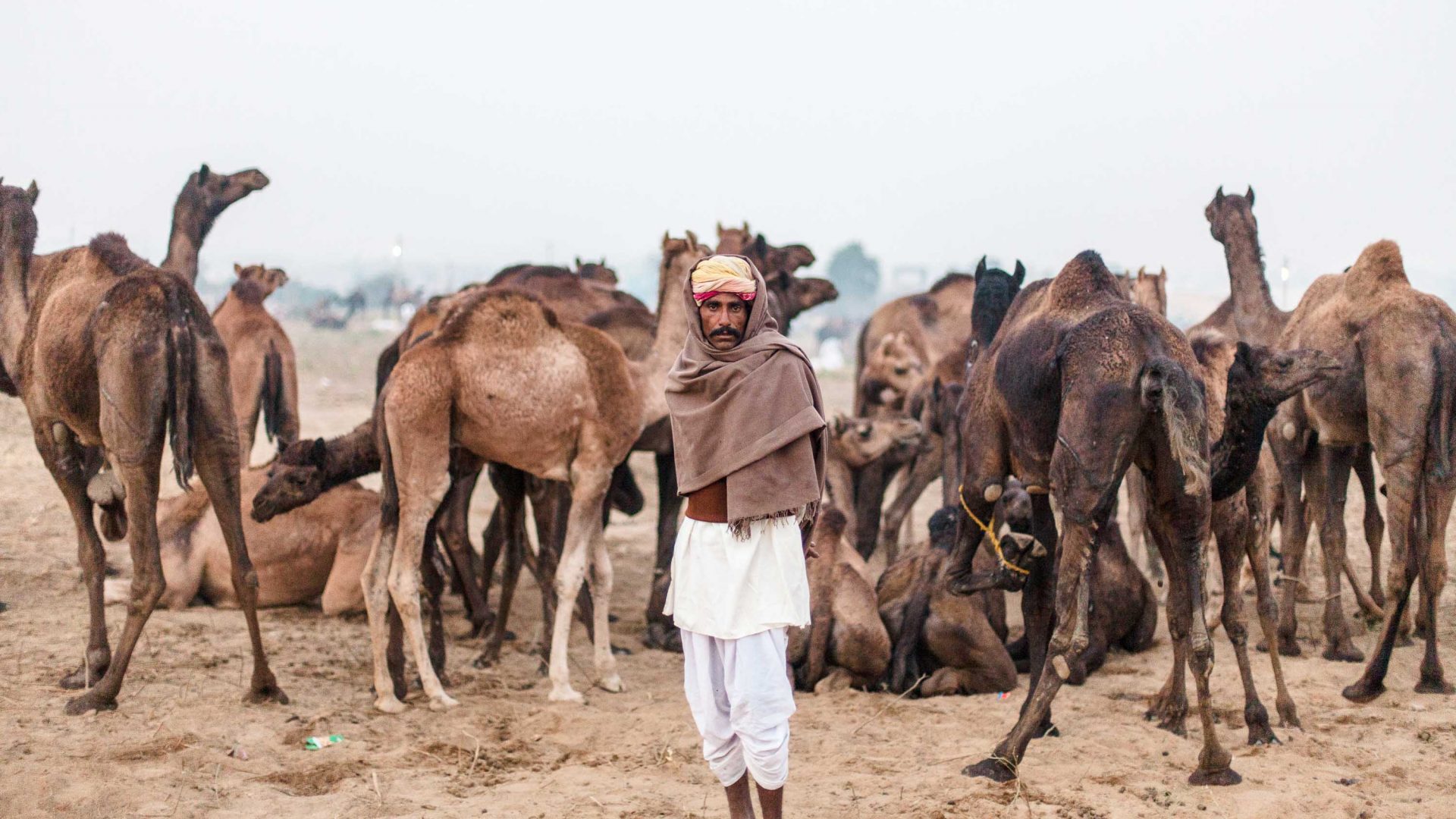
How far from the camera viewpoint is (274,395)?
11102 mm

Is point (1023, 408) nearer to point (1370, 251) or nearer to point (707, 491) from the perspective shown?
point (707, 491)

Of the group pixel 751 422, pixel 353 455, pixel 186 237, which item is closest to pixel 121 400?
pixel 353 455

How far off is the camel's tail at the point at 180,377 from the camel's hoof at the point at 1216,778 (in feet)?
16.3

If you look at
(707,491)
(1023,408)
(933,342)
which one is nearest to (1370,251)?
(1023,408)

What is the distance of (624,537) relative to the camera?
12648mm

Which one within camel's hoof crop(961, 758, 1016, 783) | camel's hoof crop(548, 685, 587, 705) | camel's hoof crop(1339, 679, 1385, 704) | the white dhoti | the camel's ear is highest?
the camel's ear

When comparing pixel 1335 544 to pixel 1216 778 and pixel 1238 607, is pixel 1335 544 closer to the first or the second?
pixel 1238 607

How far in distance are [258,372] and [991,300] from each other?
6643mm

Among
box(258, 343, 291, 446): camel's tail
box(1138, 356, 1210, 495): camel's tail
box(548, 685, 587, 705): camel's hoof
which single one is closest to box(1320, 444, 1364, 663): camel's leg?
box(1138, 356, 1210, 495): camel's tail

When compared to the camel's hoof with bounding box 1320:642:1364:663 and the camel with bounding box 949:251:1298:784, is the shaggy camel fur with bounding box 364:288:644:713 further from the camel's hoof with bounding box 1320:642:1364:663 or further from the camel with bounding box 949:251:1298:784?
the camel's hoof with bounding box 1320:642:1364:663

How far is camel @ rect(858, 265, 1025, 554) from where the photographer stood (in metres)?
8.07

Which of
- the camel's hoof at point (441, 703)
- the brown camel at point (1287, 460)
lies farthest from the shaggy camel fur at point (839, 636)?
the brown camel at point (1287, 460)

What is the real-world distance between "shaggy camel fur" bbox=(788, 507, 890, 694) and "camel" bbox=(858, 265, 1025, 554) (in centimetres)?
177

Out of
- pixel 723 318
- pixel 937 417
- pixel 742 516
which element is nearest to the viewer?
pixel 742 516
